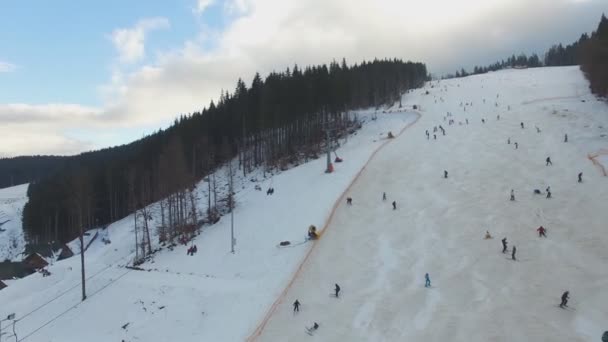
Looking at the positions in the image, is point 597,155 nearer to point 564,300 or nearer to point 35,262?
point 564,300

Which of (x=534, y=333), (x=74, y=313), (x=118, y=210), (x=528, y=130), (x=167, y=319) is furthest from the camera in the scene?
(x=118, y=210)

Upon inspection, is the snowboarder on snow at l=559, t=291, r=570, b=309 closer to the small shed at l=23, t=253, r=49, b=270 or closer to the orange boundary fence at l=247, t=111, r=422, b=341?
the orange boundary fence at l=247, t=111, r=422, b=341

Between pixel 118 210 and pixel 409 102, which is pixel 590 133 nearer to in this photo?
pixel 409 102

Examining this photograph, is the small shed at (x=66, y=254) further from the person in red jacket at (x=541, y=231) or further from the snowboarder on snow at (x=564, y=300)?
the snowboarder on snow at (x=564, y=300)

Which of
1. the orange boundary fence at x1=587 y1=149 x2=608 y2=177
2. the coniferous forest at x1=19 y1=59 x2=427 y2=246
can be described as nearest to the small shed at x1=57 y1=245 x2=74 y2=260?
the coniferous forest at x1=19 y1=59 x2=427 y2=246

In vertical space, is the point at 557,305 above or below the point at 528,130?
below

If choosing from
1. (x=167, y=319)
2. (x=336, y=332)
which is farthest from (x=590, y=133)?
(x=167, y=319)
